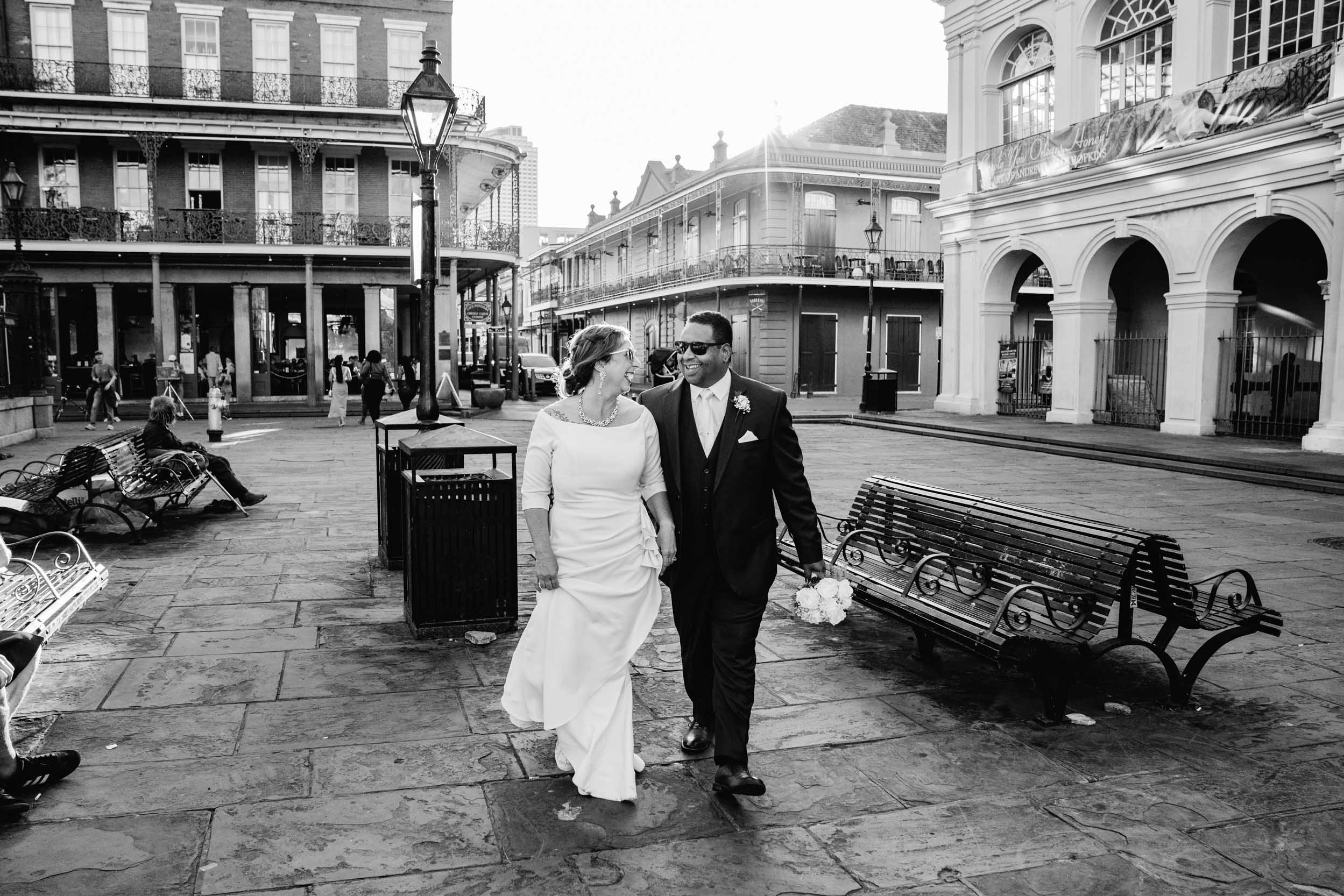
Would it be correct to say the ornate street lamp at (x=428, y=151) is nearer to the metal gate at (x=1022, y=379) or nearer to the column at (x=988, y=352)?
the metal gate at (x=1022, y=379)

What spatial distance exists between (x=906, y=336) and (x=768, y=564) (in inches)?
1368

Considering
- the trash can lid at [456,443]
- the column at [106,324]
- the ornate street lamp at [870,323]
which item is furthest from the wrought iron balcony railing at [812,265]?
the trash can lid at [456,443]

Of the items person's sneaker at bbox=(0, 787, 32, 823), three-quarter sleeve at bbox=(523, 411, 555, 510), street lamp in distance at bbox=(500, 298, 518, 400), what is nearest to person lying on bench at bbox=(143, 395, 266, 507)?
person's sneaker at bbox=(0, 787, 32, 823)

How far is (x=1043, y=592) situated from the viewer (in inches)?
180

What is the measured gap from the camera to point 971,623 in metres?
4.73

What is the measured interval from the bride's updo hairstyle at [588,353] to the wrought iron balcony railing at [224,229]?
2439cm

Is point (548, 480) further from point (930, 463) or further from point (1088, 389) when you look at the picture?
point (1088, 389)

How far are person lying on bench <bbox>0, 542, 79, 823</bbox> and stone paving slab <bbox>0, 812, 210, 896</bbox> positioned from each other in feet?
0.66

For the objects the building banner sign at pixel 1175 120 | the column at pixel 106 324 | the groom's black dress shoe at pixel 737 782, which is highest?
the building banner sign at pixel 1175 120

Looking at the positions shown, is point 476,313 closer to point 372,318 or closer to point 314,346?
point 372,318

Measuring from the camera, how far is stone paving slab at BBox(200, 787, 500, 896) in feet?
10.1

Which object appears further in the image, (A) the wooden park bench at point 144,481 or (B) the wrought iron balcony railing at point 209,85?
(B) the wrought iron balcony railing at point 209,85

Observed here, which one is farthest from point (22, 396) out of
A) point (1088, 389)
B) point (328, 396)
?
point (1088, 389)

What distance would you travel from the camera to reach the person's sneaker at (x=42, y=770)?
3.52 m
